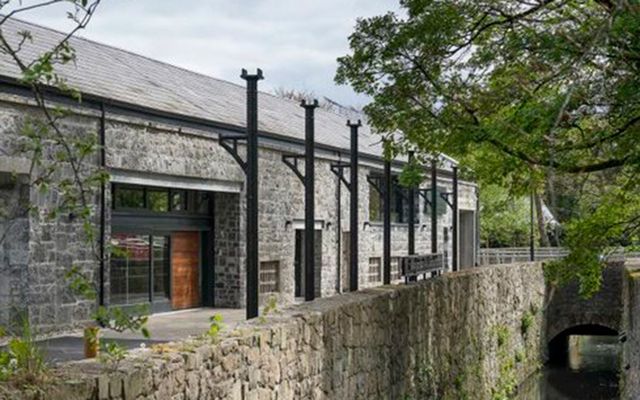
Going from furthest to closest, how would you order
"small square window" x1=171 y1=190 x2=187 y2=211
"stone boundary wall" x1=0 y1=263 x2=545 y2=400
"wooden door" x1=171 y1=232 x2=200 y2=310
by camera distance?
"wooden door" x1=171 y1=232 x2=200 y2=310 → "small square window" x1=171 y1=190 x2=187 y2=211 → "stone boundary wall" x1=0 y1=263 x2=545 y2=400

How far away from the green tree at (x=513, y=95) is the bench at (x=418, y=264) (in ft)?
6.88

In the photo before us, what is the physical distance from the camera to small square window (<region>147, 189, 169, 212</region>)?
1915 centimetres

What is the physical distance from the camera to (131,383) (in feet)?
18.3

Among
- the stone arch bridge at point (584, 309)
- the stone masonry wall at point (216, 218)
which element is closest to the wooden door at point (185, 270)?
the stone masonry wall at point (216, 218)

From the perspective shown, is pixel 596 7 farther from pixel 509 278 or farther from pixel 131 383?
pixel 509 278

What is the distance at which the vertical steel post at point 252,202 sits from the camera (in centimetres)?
1304

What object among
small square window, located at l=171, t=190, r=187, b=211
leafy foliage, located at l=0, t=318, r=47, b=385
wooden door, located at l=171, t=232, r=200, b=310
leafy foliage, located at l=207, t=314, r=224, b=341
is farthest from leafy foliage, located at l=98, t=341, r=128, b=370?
wooden door, located at l=171, t=232, r=200, b=310

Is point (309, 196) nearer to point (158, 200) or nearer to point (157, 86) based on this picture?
point (158, 200)

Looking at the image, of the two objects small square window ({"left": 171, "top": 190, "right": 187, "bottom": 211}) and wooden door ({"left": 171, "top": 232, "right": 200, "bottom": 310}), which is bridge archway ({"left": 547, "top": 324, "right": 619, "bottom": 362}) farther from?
small square window ({"left": 171, "top": 190, "right": 187, "bottom": 211})

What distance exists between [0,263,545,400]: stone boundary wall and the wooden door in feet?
21.3

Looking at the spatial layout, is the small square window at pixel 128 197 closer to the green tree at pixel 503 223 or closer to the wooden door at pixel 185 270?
the wooden door at pixel 185 270

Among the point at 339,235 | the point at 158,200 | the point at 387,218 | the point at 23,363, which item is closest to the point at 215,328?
the point at 23,363

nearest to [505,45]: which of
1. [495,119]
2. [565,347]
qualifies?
[495,119]

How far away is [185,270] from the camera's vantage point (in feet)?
68.5
